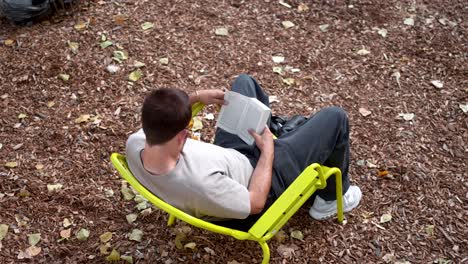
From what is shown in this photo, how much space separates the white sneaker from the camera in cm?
336

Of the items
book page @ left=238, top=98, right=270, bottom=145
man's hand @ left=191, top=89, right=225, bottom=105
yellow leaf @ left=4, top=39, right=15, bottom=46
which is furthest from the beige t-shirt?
yellow leaf @ left=4, top=39, right=15, bottom=46

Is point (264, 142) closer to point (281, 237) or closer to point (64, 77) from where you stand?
point (281, 237)

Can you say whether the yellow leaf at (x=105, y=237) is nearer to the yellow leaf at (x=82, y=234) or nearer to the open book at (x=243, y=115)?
the yellow leaf at (x=82, y=234)

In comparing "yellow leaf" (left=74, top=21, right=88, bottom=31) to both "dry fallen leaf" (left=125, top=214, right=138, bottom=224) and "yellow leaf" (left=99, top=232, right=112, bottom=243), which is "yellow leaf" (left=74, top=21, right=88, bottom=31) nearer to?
"dry fallen leaf" (left=125, top=214, right=138, bottom=224)

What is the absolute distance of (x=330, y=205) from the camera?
132 inches

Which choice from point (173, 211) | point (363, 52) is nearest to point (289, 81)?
point (363, 52)

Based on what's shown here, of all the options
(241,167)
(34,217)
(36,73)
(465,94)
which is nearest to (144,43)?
(36,73)

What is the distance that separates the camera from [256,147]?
3.04 meters

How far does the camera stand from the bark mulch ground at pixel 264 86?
3344 mm

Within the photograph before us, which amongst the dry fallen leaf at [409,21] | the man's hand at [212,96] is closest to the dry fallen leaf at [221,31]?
the dry fallen leaf at [409,21]

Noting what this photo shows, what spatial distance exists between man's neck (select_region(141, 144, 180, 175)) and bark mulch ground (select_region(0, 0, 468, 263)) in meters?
0.86

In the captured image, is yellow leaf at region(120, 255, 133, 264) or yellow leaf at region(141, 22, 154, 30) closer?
yellow leaf at region(120, 255, 133, 264)

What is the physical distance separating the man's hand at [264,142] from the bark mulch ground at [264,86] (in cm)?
74

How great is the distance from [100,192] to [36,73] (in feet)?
4.88
